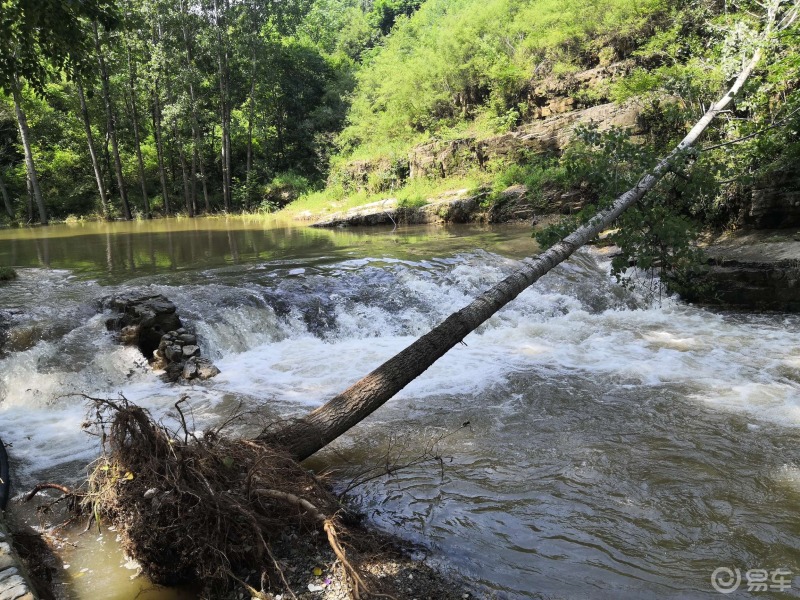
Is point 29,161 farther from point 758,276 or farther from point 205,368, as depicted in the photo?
point 758,276

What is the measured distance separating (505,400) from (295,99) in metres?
32.8

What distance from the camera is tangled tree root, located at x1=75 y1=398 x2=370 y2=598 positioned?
2867 mm

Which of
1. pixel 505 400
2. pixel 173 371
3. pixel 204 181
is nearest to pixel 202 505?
pixel 505 400

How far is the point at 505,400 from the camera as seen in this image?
602cm

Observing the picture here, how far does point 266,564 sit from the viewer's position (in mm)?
2953

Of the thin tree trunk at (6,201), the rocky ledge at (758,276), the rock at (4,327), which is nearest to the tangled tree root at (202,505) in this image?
the rock at (4,327)

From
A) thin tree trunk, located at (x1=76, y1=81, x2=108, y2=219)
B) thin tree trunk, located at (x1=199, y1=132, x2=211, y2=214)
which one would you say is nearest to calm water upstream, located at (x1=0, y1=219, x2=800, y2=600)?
thin tree trunk, located at (x1=76, y1=81, x2=108, y2=219)

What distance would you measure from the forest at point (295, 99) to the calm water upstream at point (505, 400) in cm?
787

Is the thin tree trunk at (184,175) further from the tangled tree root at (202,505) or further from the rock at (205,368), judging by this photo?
the tangled tree root at (202,505)

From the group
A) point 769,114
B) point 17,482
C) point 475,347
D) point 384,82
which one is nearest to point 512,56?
point 384,82

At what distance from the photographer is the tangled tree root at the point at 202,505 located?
287 cm

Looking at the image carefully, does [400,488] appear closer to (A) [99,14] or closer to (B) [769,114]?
(A) [99,14]

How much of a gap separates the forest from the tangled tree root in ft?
44.6

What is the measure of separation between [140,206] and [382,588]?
32.5 metres
